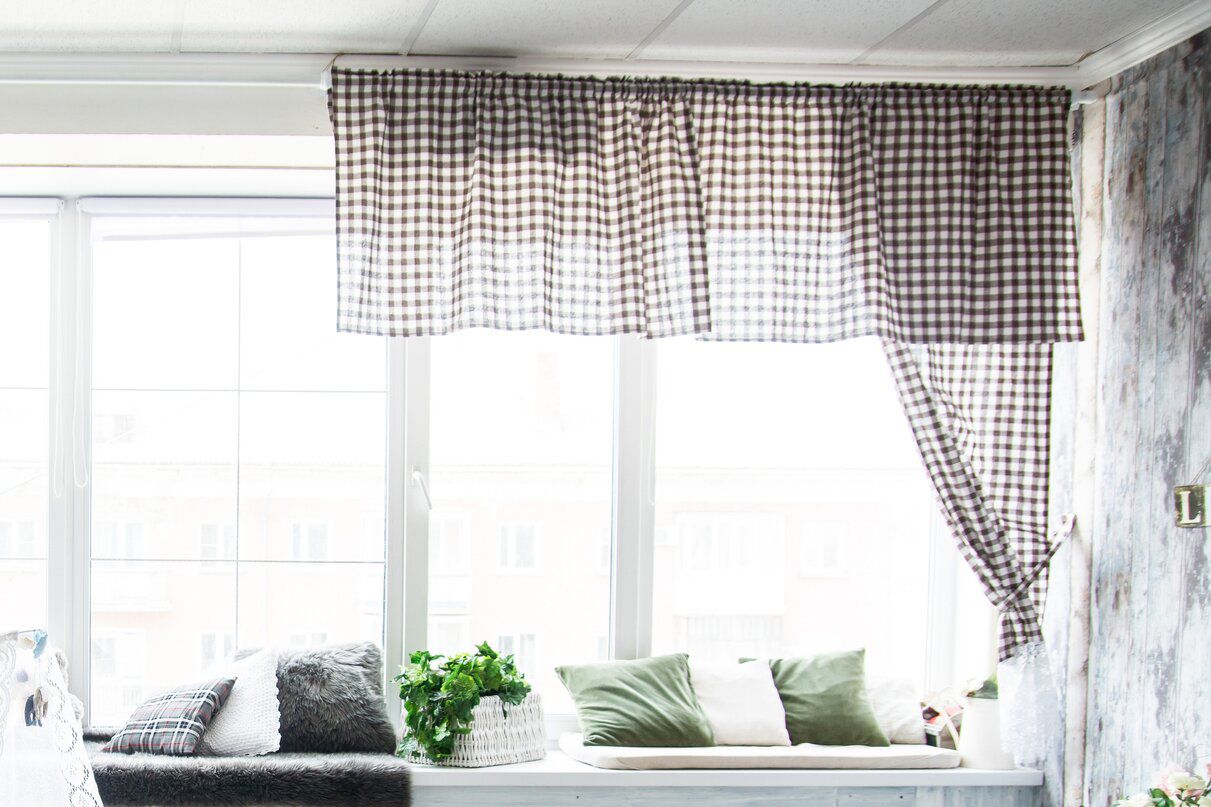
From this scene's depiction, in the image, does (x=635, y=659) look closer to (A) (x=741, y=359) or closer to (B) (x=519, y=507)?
(B) (x=519, y=507)

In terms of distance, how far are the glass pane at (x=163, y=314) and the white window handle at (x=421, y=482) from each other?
55 cm

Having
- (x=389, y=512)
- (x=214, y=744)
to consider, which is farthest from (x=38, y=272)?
(x=214, y=744)

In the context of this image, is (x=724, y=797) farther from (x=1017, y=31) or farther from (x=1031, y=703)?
(x=1017, y=31)

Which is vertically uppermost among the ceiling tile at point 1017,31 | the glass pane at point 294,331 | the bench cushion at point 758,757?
the ceiling tile at point 1017,31

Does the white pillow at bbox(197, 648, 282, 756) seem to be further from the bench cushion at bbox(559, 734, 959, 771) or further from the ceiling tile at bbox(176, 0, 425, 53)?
the ceiling tile at bbox(176, 0, 425, 53)

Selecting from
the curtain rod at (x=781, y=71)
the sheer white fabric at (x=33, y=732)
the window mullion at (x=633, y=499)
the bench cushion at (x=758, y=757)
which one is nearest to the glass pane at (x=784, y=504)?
the window mullion at (x=633, y=499)

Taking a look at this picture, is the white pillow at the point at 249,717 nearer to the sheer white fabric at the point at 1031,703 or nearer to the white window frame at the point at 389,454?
the white window frame at the point at 389,454

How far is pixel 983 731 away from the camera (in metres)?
2.84

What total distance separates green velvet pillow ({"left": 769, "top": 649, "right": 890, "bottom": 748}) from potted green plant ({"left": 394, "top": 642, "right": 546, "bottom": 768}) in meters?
0.64

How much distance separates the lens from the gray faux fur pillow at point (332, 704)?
2854 millimetres

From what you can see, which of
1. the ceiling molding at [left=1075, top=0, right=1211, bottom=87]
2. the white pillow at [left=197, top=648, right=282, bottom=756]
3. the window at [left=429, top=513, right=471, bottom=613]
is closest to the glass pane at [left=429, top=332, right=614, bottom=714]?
the window at [left=429, top=513, right=471, bottom=613]

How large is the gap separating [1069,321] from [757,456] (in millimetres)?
878

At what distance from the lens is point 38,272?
312 centimetres

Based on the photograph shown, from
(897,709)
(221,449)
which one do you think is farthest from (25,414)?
(897,709)
